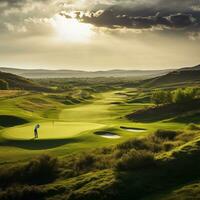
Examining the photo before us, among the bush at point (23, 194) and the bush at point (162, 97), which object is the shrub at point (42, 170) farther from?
the bush at point (162, 97)

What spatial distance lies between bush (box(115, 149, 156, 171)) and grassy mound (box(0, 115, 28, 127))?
1472 inches

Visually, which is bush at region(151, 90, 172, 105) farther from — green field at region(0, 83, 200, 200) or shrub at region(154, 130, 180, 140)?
shrub at region(154, 130, 180, 140)

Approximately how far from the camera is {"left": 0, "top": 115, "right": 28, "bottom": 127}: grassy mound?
6145cm

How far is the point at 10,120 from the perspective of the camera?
63.5m

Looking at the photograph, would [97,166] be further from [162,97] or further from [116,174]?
[162,97]

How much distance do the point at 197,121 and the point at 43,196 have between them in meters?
44.6

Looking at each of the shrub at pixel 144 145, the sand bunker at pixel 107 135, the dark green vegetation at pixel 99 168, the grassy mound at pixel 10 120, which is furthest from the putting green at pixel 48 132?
the shrub at pixel 144 145

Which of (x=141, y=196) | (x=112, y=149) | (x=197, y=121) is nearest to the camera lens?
(x=141, y=196)

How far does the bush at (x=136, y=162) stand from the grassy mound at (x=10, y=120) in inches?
1472

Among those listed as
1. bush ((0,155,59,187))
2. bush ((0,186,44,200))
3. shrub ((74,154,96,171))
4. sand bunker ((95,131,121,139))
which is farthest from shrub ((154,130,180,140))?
bush ((0,186,44,200))

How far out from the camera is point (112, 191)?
74.9 feet

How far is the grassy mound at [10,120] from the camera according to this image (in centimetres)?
6145

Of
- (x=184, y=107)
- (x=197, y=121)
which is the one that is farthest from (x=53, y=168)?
(x=184, y=107)

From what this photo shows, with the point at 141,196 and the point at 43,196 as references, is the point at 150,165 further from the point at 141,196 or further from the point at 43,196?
the point at 43,196
